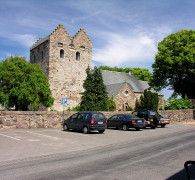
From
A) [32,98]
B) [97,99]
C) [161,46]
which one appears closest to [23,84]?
[32,98]

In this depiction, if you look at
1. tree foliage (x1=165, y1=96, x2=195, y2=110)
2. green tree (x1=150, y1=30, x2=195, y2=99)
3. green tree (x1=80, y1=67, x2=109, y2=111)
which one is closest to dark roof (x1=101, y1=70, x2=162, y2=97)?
green tree (x1=150, y1=30, x2=195, y2=99)

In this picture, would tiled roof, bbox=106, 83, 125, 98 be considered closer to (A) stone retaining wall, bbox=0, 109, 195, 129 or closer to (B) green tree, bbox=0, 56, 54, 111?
(B) green tree, bbox=0, 56, 54, 111

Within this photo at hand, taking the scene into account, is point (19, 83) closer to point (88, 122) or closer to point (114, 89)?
point (88, 122)

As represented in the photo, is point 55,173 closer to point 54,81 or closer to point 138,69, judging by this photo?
point 54,81

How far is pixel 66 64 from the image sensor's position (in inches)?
1527

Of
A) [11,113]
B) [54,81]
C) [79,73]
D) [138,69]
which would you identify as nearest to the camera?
[11,113]

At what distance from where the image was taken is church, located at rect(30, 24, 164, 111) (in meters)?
37.5

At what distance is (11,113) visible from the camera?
59.5 feet

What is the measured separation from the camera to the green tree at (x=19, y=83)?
2709 cm

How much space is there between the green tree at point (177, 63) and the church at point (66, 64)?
739cm

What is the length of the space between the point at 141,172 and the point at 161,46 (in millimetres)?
37708

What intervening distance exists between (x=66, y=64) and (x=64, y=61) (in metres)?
0.62

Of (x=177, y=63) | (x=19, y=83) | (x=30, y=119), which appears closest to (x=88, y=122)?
(x=30, y=119)

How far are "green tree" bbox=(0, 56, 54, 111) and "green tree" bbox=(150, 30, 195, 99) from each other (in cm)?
2233
